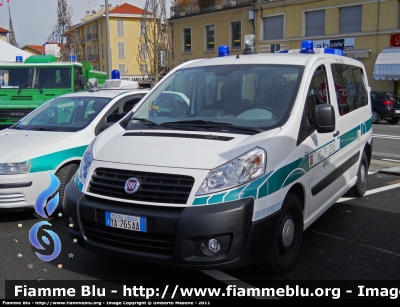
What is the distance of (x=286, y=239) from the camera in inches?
170

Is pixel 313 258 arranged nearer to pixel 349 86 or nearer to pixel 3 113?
pixel 349 86

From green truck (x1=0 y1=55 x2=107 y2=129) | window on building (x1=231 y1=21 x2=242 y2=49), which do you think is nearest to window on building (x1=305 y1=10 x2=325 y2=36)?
window on building (x1=231 y1=21 x2=242 y2=49)

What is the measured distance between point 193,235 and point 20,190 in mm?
2867

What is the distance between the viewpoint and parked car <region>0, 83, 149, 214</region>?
→ 18.8 ft

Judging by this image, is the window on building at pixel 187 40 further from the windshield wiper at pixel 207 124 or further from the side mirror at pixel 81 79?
the windshield wiper at pixel 207 124

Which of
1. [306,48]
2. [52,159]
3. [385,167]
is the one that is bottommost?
[385,167]

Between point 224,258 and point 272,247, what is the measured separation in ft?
1.63

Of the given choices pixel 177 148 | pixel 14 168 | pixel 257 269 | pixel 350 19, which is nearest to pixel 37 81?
pixel 14 168

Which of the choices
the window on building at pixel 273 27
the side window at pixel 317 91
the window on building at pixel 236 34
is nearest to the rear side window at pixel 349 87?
the side window at pixel 317 91

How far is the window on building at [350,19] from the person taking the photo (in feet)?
92.5

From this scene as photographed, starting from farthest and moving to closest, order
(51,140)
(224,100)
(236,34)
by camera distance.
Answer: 1. (236,34)
2. (51,140)
3. (224,100)

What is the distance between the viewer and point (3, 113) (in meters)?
11.4

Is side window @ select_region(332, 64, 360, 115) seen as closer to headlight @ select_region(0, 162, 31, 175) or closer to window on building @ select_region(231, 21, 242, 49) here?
headlight @ select_region(0, 162, 31, 175)

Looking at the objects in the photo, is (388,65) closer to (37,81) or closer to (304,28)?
(304,28)
